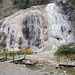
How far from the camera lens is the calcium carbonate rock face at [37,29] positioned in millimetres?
35375

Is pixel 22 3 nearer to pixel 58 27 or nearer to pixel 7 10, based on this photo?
pixel 7 10

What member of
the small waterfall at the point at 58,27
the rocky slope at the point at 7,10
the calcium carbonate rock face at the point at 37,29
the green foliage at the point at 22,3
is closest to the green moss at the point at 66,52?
the calcium carbonate rock face at the point at 37,29

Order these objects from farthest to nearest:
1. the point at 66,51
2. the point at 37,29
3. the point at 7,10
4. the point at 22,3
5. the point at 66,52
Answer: the point at 7,10, the point at 22,3, the point at 37,29, the point at 66,52, the point at 66,51

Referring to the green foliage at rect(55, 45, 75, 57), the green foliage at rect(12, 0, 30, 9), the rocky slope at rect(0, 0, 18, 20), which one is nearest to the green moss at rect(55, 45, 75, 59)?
the green foliage at rect(55, 45, 75, 57)

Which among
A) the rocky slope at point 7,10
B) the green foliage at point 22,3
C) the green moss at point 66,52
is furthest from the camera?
the rocky slope at point 7,10

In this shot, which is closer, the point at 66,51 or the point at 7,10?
the point at 66,51

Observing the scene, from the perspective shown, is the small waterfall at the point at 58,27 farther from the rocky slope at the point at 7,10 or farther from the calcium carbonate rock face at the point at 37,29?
the rocky slope at the point at 7,10

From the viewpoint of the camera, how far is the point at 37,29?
1458 inches

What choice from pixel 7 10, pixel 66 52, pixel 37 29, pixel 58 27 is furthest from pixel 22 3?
pixel 66 52

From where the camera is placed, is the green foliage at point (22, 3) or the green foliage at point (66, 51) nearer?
the green foliage at point (66, 51)

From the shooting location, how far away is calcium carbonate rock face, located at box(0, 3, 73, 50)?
35.4 m

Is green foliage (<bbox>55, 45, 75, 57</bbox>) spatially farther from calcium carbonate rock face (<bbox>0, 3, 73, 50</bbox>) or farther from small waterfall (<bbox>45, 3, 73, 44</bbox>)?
small waterfall (<bbox>45, 3, 73, 44</bbox>)

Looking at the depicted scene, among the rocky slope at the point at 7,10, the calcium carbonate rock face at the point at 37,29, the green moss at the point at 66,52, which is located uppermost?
the rocky slope at the point at 7,10

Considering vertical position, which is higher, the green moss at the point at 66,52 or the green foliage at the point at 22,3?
the green foliage at the point at 22,3
